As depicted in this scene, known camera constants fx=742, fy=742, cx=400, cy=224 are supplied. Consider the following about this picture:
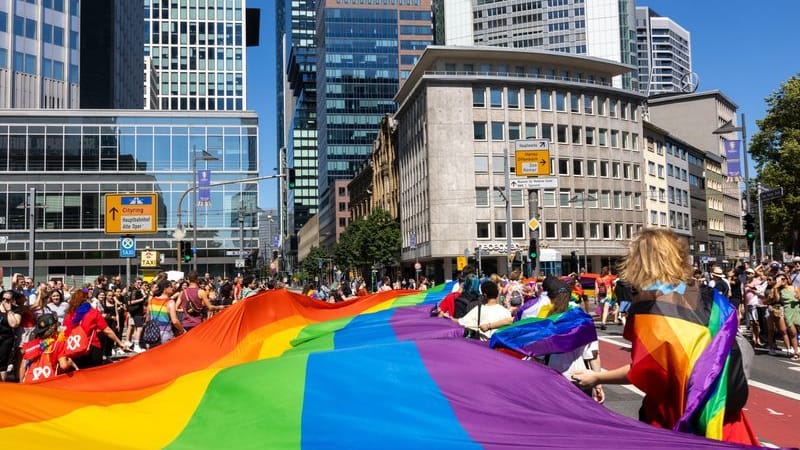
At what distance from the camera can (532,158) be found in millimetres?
29672

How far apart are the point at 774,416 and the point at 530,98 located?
223 feet

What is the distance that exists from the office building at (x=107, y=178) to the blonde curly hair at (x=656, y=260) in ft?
194


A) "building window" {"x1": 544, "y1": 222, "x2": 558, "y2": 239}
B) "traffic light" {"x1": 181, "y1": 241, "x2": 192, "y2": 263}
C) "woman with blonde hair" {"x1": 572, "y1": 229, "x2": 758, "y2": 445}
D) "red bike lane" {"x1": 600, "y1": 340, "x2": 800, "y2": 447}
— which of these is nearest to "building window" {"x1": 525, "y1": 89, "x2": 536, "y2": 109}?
"building window" {"x1": 544, "y1": 222, "x2": 558, "y2": 239}

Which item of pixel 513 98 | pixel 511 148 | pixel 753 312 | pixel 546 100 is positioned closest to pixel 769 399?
pixel 753 312

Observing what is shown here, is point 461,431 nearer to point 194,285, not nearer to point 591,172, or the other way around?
point 194,285

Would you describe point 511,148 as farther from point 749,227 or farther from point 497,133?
point 749,227

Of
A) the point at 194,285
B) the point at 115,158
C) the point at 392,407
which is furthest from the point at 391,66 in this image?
the point at 392,407

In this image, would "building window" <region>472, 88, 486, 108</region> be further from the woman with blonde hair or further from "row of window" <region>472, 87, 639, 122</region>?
the woman with blonde hair

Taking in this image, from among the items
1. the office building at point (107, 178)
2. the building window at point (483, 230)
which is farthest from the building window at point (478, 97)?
the office building at point (107, 178)

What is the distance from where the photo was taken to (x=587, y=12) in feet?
481

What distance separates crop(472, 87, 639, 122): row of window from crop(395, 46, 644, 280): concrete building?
0.10m

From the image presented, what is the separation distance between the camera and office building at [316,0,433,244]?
15862 cm

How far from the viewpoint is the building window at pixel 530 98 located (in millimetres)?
74938

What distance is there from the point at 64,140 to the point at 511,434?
6840 centimetres
